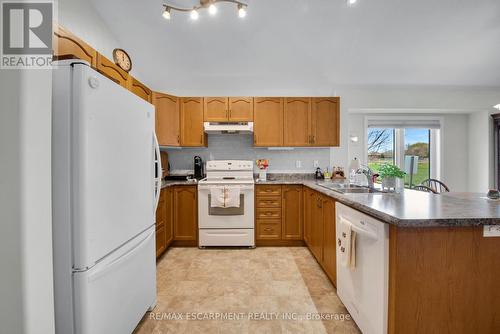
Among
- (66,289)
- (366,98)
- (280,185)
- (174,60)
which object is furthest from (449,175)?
(66,289)

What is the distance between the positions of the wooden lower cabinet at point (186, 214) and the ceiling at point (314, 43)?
1.78m

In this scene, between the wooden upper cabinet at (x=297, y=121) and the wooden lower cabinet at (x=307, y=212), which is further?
the wooden upper cabinet at (x=297, y=121)

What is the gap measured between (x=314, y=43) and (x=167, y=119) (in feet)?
7.74

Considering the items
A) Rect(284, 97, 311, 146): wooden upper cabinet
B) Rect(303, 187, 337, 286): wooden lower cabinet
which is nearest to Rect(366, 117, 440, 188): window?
Rect(284, 97, 311, 146): wooden upper cabinet

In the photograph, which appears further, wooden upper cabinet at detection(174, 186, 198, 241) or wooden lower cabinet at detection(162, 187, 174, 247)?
wooden upper cabinet at detection(174, 186, 198, 241)

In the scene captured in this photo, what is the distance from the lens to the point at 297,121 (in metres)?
3.28

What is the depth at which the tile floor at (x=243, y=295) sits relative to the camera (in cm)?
154

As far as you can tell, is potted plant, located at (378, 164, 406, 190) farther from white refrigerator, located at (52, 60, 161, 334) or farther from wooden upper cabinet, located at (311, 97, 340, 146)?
white refrigerator, located at (52, 60, 161, 334)

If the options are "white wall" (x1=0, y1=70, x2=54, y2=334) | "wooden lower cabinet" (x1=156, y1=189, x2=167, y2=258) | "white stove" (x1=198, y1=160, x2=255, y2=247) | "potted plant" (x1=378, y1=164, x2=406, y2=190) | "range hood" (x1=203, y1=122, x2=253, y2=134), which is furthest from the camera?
"range hood" (x1=203, y1=122, x2=253, y2=134)

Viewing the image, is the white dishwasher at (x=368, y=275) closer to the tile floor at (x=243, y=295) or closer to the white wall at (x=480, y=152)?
the tile floor at (x=243, y=295)

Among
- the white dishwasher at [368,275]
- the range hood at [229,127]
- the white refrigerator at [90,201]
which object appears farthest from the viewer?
the range hood at [229,127]

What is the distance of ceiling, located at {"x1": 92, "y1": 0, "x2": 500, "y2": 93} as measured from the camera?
2.46m

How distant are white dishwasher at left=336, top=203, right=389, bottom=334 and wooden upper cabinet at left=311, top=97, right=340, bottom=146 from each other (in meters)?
1.90

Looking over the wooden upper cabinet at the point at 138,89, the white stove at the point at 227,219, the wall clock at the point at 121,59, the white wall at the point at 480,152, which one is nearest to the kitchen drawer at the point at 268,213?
the white stove at the point at 227,219
